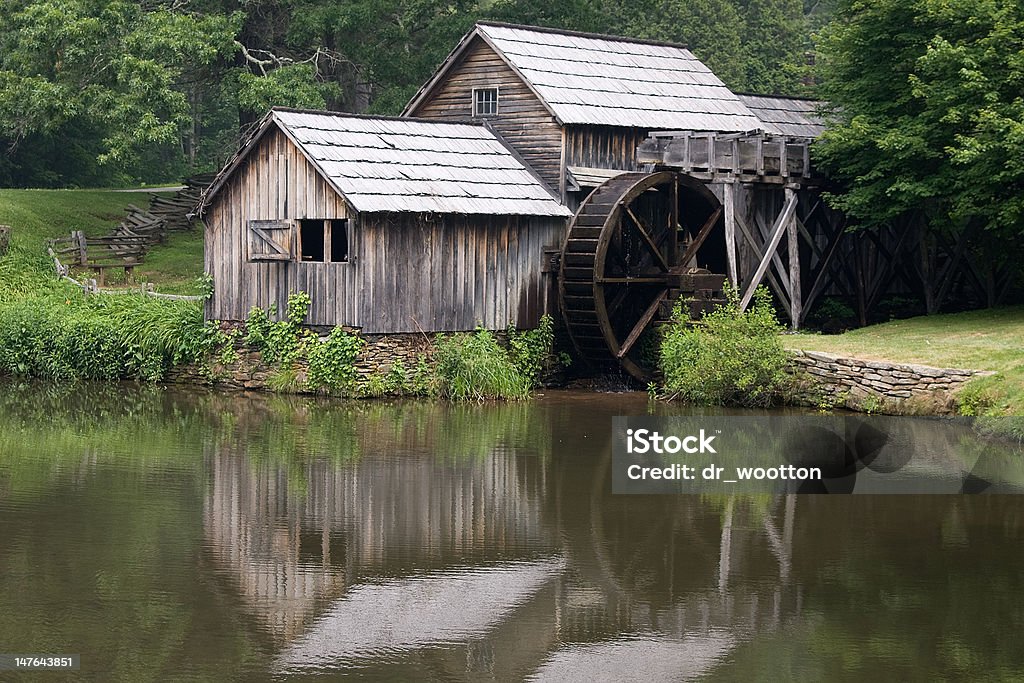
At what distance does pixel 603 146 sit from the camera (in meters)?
27.7

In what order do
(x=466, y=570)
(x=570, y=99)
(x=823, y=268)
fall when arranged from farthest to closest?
(x=823, y=268) → (x=570, y=99) → (x=466, y=570)

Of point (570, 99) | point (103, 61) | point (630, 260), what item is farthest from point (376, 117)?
point (103, 61)

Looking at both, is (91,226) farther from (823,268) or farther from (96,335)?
(823,268)

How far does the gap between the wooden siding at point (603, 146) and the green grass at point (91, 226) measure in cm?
953

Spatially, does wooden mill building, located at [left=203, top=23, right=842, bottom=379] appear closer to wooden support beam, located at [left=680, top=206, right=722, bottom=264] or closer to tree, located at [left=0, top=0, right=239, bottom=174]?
wooden support beam, located at [left=680, top=206, right=722, bottom=264]

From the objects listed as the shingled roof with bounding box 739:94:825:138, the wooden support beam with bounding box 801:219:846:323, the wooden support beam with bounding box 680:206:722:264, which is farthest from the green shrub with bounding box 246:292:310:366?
the shingled roof with bounding box 739:94:825:138

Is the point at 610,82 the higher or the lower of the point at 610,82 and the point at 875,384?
the higher

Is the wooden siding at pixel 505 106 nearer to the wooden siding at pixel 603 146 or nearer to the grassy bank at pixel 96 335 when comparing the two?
the wooden siding at pixel 603 146

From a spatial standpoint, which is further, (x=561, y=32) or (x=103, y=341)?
(x=561, y=32)

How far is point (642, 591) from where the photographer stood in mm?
11680

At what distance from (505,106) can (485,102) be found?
636 mm

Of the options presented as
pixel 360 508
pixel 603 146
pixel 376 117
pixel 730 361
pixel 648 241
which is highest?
pixel 376 117

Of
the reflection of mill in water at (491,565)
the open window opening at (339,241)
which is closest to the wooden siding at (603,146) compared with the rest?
the open window opening at (339,241)

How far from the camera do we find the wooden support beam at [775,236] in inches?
1064
